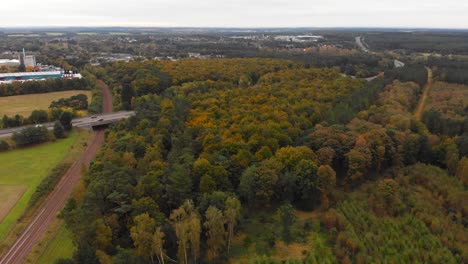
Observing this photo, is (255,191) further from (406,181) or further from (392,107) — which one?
(392,107)

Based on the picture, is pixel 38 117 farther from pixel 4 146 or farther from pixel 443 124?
pixel 443 124

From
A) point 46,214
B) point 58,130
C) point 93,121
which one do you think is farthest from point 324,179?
point 93,121

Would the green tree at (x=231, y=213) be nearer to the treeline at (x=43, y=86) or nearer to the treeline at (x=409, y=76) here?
the treeline at (x=409, y=76)

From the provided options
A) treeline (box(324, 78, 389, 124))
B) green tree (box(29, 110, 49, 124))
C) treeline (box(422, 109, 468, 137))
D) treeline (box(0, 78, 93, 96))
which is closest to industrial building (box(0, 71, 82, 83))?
treeline (box(0, 78, 93, 96))

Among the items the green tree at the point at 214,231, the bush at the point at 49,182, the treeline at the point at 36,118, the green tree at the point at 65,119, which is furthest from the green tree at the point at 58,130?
the green tree at the point at 214,231

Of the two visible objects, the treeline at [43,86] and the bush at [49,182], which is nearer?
the bush at [49,182]

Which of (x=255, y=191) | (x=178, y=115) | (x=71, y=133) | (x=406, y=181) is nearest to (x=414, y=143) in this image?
(x=406, y=181)
